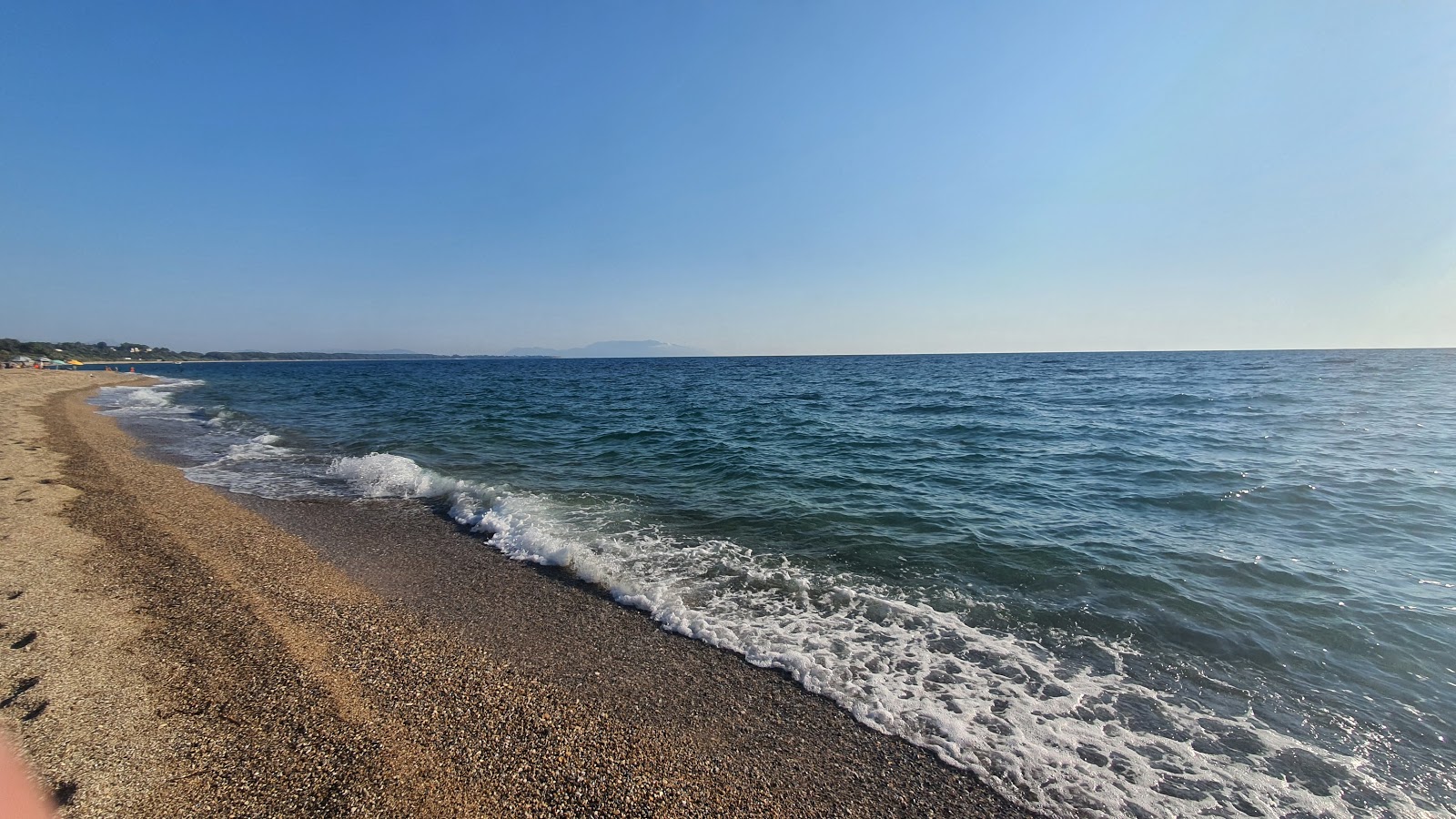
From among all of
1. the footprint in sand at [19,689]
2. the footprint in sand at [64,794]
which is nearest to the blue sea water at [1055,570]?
the footprint in sand at [64,794]

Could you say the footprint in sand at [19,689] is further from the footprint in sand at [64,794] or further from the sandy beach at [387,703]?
the footprint in sand at [64,794]

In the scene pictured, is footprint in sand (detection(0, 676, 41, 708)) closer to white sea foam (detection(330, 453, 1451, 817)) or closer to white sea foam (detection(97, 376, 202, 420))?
white sea foam (detection(330, 453, 1451, 817))

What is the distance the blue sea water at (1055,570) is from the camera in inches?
181

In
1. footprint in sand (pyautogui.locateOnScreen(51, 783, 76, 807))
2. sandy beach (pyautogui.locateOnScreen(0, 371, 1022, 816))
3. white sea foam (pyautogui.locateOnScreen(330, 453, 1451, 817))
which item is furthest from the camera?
white sea foam (pyautogui.locateOnScreen(330, 453, 1451, 817))

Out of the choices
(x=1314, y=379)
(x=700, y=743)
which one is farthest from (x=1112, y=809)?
(x=1314, y=379)

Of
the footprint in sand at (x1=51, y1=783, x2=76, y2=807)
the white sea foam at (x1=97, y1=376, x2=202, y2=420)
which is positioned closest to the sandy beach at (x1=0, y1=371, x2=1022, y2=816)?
the footprint in sand at (x1=51, y1=783, x2=76, y2=807)

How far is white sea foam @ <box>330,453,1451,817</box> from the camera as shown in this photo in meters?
4.16

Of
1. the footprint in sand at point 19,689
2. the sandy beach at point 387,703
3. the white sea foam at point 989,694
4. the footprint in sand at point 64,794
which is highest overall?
the footprint in sand at point 19,689

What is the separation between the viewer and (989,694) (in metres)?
5.27

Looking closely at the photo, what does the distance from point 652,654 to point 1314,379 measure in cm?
5726

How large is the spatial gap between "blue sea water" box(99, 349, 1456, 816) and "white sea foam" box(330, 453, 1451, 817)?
29 millimetres

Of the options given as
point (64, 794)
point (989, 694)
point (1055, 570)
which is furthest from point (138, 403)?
point (1055, 570)

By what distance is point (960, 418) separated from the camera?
22.6m

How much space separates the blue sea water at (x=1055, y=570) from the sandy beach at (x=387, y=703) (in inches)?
28.9
